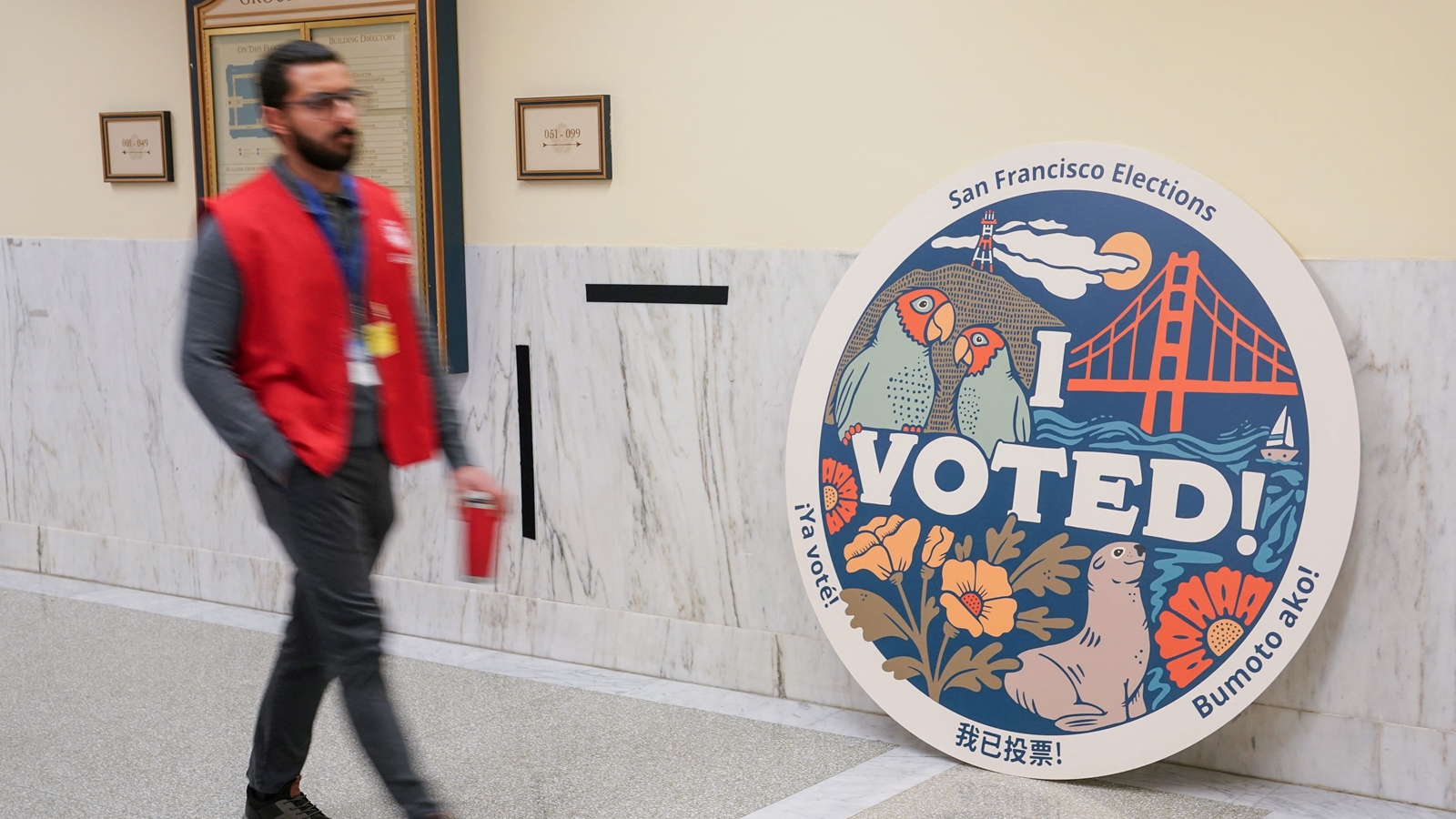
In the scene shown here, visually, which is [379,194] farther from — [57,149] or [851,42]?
[57,149]

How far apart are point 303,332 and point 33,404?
9.46 feet

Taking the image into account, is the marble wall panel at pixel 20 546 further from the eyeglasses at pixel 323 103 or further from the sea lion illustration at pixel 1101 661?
the sea lion illustration at pixel 1101 661

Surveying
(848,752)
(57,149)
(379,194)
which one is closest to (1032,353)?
(848,752)

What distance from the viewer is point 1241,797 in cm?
254

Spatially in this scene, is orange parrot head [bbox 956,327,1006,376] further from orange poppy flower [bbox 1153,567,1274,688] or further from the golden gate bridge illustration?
orange poppy flower [bbox 1153,567,1274,688]

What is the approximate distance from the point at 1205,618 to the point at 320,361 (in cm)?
167

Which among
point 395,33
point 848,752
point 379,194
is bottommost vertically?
point 848,752

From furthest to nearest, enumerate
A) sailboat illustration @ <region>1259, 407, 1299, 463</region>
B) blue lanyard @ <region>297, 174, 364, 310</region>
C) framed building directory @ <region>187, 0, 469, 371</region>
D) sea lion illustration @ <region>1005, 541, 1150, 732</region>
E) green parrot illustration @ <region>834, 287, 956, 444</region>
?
framed building directory @ <region>187, 0, 469, 371</region> < green parrot illustration @ <region>834, 287, 956, 444</region> < sea lion illustration @ <region>1005, 541, 1150, 732</region> < sailboat illustration @ <region>1259, 407, 1299, 463</region> < blue lanyard @ <region>297, 174, 364, 310</region>

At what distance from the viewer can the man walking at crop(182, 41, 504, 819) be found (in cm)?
198

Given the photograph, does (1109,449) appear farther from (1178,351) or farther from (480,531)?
(480,531)

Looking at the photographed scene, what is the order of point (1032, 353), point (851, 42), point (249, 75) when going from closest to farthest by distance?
point (1032, 353) < point (851, 42) < point (249, 75)

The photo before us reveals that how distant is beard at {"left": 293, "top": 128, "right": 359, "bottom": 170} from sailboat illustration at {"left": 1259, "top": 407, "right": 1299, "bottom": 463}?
5.64 feet

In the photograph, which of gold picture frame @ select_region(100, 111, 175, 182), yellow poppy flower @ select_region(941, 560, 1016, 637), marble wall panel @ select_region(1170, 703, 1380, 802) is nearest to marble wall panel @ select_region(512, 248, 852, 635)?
yellow poppy flower @ select_region(941, 560, 1016, 637)

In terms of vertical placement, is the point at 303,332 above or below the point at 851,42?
below
